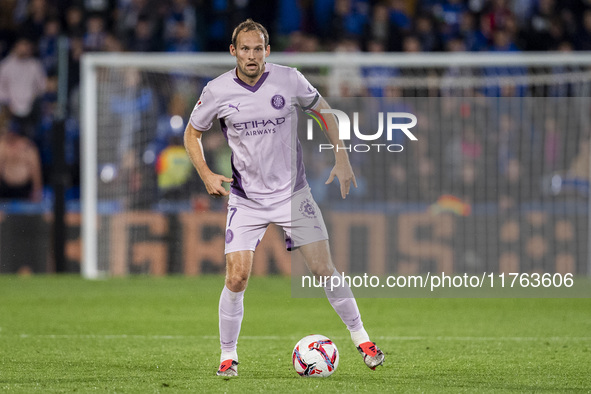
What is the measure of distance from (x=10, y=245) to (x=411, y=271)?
5314 millimetres

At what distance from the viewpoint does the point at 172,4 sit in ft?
56.5

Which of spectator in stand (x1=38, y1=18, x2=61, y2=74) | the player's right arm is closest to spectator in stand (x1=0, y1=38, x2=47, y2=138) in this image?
spectator in stand (x1=38, y1=18, x2=61, y2=74)

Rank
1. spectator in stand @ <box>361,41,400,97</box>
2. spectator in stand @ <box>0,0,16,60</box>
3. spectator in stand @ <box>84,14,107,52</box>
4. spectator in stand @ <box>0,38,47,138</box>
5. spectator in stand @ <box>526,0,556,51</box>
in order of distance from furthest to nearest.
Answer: spectator in stand @ <box>0,0,16,60</box>, spectator in stand @ <box>526,0,556,51</box>, spectator in stand @ <box>84,14,107,52</box>, spectator in stand @ <box>0,38,47,138</box>, spectator in stand @ <box>361,41,400,97</box>

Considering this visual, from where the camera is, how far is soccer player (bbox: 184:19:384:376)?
6414 millimetres

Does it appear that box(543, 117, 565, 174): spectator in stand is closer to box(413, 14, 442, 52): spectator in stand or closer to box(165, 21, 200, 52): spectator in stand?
box(413, 14, 442, 52): spectator in stand

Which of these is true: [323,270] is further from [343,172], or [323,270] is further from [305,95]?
[305,95]

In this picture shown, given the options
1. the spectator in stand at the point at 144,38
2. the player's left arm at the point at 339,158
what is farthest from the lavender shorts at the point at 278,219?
the spectator in stand at the point at 144,38

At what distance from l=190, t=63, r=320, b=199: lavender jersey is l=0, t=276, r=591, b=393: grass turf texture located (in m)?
1.18

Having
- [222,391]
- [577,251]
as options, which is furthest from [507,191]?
[222,391]

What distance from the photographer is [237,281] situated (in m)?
6.31

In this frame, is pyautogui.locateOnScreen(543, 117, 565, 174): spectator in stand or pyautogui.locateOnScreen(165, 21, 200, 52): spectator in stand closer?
pyautogui.locateOnScreen(543, 117, 565, 174): spectator in stand

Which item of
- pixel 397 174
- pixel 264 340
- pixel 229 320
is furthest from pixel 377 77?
pixel 229 320

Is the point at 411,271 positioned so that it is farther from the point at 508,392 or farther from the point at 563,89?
the point at 508,392

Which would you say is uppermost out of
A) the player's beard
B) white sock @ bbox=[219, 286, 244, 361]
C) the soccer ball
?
the player's beard
